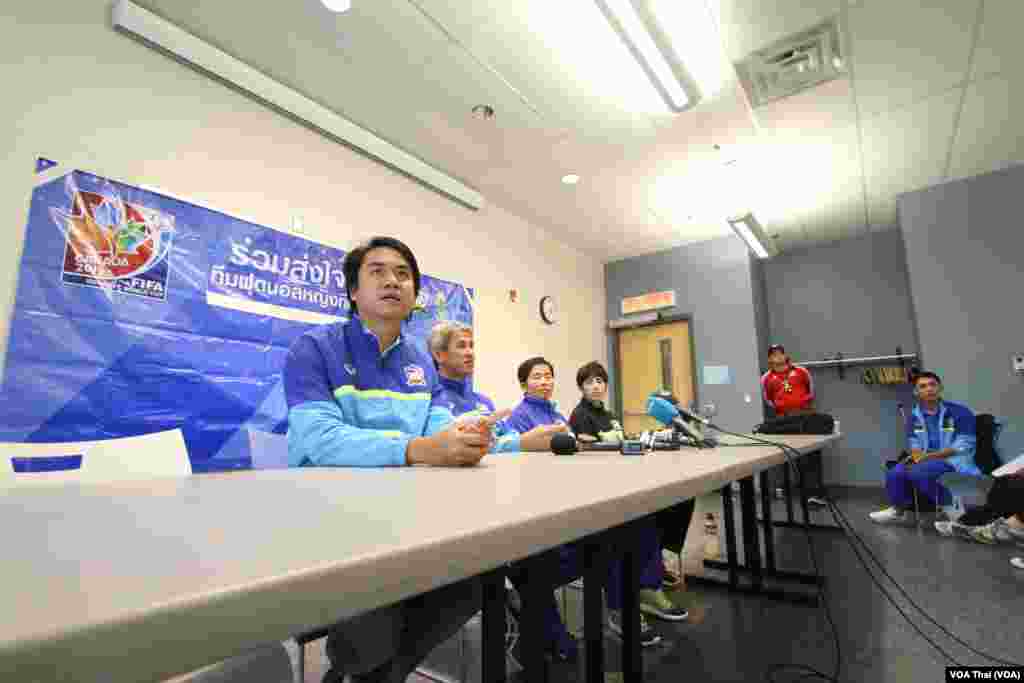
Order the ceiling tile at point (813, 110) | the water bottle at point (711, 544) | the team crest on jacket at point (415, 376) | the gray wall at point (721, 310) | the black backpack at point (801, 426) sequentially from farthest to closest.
A: the gray wall at point (721, 310)
the black backpack at point (801, 426)
the ceiling tile at point (813, 110)
the water bottle at point (711, 544)
the team crest on jacket at point (415, 376)

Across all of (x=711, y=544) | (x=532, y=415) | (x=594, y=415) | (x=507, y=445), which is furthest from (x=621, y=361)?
(x=507, y=445)

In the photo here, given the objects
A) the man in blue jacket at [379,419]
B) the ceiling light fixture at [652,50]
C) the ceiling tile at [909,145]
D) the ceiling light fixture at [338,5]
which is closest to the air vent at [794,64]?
the ceiling light fixture at [652,50]

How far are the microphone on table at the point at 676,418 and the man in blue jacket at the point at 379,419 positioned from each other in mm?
836

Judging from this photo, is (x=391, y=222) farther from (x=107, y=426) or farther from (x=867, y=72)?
(x=867, y=72)

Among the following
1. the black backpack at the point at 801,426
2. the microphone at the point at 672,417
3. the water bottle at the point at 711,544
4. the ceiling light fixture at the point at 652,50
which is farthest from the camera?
the black backpack at the point at 801,426

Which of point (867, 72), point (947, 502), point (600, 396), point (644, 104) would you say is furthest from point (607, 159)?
point (947, 502)

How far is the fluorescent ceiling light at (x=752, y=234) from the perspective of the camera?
4.32 m

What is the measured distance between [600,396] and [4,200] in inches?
111

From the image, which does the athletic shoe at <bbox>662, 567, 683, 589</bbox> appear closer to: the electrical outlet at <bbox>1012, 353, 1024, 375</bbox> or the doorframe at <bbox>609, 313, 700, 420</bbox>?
the doorframe at <bbox>609, 313, 700, 420</bbox>

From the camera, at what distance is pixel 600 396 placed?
252 centimetres

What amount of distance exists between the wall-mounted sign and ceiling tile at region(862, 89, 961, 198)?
2162 mm

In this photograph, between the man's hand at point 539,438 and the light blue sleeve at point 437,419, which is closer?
the light blue sleeve at point 437,419

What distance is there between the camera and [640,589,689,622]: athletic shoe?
1.89 m

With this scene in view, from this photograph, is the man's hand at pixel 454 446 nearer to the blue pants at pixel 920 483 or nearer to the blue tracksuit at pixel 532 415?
the blue tracksuit at pixel 532 415
